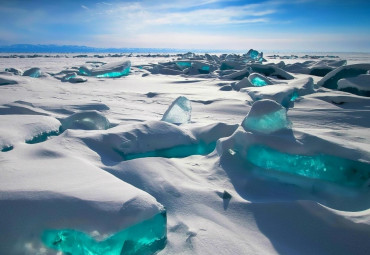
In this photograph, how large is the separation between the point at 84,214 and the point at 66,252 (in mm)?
104

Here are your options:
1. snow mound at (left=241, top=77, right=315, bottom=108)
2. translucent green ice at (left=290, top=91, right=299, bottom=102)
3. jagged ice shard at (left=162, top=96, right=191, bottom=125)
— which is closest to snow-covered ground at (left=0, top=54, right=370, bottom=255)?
jagged ice shard at (left=162, top=96, right=191, bottom=125)

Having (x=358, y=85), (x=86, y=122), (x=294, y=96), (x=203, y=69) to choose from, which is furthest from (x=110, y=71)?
(x=358, y=85)

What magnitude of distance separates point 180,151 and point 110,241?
0.79 metres

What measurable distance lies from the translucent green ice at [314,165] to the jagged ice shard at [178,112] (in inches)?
31.0

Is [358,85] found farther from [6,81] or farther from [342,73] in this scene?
[6,81]

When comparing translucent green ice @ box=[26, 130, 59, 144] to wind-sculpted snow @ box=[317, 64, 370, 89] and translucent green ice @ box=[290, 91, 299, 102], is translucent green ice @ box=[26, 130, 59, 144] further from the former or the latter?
wind-sculpted snow @ box=[317, 64, 370, 89]

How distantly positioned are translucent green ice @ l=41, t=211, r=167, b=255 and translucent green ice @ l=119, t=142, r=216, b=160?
0.59 meters

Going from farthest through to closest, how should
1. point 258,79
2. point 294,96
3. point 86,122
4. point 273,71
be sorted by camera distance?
point 273,71 < point 258,79 < point 294,96 < point 86,122

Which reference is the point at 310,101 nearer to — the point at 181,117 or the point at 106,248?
the point at 181,117

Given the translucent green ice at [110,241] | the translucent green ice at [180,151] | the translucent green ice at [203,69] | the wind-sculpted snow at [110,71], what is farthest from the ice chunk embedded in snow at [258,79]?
the translucent green ice at [110,241]

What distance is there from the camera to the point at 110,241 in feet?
2.26

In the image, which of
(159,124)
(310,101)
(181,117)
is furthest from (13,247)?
(310,101)

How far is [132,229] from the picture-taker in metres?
0.72

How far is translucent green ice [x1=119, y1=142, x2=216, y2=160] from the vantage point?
52.6 inches
